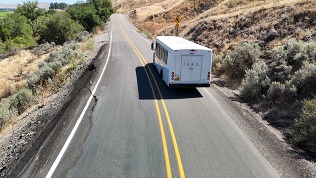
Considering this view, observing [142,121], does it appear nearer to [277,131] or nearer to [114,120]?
[114,120]

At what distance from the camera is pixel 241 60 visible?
20.3 m

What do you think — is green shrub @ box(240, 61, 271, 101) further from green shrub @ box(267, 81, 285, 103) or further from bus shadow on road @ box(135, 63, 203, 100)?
bus shadow on road @ box(135, 63, 203, 100)

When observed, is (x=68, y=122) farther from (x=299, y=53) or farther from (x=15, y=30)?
(x=15, y=30)

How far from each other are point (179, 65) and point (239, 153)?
7.40 meters

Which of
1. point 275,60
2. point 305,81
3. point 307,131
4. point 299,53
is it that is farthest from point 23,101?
point 299,53

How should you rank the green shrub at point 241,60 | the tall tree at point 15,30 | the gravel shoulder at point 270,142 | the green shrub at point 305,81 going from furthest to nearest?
the tall tree at point 15,30
the green shrub at point 241,60
the green shrub at point 305,81
the gravel shoulder at point 270,142

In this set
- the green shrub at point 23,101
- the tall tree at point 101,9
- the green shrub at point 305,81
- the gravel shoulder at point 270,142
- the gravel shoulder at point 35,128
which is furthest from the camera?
the tall tree at point 101,9

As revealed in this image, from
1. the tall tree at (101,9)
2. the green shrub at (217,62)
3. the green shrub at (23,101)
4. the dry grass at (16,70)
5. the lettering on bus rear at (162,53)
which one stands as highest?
the tall tree at (101,9)

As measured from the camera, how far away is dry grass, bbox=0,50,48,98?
96.0ft

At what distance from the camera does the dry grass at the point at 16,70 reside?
2925cm

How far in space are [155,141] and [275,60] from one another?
1079cm

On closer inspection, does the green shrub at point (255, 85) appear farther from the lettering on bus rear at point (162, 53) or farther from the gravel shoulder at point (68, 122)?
the lettering on bus rear at point (162, 53)

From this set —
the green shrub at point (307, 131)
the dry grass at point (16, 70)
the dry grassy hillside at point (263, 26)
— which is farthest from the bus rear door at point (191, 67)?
the dry grass at point (16, 70)

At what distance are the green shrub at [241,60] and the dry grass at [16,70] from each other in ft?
63.5
